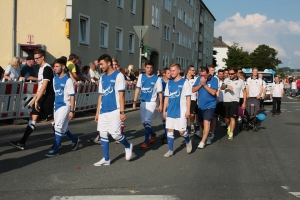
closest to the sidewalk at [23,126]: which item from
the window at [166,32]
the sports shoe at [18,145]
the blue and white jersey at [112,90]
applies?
the sports shoe at [18,145]

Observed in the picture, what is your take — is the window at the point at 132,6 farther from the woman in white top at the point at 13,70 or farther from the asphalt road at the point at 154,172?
the asphalt road at the point at 154,172

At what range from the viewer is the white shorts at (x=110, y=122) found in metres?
7.11

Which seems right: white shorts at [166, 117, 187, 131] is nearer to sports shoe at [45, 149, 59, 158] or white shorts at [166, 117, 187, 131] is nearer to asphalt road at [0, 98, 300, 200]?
asphalt road at [0, 98, 300, 200]

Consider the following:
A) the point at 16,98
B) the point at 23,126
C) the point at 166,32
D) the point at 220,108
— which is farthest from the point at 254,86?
the point at 166,32

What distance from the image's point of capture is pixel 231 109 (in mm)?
11195

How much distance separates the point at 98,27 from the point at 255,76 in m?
13.0

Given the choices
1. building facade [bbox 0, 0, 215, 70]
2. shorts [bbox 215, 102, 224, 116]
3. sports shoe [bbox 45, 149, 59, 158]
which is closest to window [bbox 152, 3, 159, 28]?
building facade [bbox 0, 0, 215, 70]

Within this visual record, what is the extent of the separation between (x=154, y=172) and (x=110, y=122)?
1135 mm

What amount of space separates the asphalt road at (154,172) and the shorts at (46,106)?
29.9 inches

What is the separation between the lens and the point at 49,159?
7637mm

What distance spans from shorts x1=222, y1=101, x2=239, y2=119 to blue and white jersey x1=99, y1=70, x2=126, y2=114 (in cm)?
485

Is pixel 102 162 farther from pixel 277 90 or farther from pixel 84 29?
pixel 84 29

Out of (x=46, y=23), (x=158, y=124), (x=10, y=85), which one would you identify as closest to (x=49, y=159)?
(x=10, y=85)

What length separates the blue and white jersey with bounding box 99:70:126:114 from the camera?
7098 millimetres
